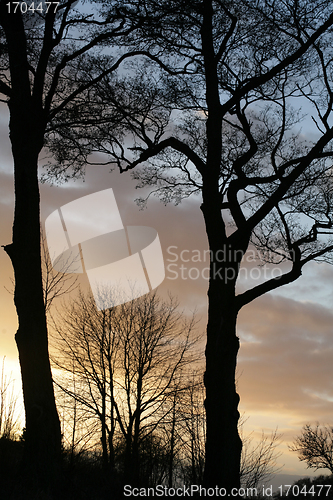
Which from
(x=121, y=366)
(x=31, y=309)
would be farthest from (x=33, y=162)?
(x=121, y=366)

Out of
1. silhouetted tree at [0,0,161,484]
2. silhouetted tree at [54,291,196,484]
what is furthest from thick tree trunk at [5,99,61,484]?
Answer: silhouetted tree at [54,291,196,484]

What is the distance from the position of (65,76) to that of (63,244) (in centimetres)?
495

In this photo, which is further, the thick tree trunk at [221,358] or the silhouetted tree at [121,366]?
the silhouetted tree at [121,366]

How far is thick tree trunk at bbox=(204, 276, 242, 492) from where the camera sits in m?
6.02

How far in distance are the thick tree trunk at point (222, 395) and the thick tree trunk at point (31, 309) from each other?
227 cm

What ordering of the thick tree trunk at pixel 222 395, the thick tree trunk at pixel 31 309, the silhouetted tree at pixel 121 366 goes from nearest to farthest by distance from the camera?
the thick tree trunk at pixel 31 309 < the thick tree trunk at pixel 222 395 < the silhouetted tree at pixel 121 366

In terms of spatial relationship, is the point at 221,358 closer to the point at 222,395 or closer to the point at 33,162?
the point at 222,395

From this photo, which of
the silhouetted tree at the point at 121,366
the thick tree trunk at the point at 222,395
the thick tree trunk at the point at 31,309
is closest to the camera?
the thick tree trunk at the point at 31,309

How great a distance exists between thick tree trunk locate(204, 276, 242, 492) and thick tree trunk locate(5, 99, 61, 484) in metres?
2.27

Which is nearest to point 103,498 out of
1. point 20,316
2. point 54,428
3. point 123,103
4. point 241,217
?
point 54,428

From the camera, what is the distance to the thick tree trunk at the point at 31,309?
5521 millimetres

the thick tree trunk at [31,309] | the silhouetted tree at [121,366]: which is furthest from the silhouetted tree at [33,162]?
the silhouetted tree at [121,366]

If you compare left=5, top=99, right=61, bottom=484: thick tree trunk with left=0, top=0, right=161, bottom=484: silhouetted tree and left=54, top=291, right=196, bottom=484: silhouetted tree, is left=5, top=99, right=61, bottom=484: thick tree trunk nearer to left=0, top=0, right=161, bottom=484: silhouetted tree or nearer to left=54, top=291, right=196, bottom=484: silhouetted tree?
left=0, top=0, right=161, bottom=484: silhouetted tree

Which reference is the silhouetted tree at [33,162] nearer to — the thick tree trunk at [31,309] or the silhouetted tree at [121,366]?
the thick tree trunk at [31,309]
